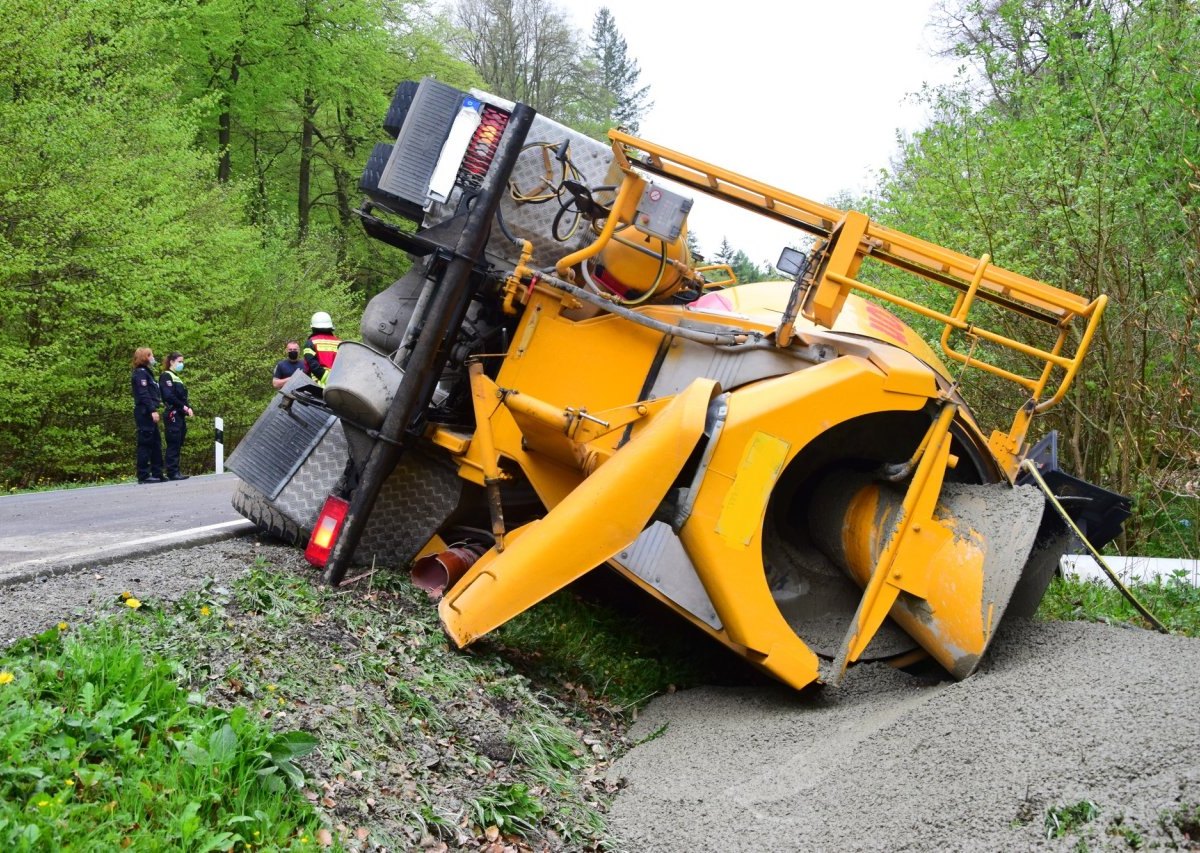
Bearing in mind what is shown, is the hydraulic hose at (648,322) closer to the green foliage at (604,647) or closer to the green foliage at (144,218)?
the green foliage at (604,647)

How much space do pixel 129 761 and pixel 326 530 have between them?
2.59 m

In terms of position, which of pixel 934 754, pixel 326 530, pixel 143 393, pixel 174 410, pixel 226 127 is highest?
pixel 934 754

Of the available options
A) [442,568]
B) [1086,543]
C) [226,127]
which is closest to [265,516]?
[442,568]

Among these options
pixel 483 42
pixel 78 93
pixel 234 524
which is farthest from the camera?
pixel 483 42

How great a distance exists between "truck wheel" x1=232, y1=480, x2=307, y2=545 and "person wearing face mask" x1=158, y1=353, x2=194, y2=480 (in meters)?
7.86

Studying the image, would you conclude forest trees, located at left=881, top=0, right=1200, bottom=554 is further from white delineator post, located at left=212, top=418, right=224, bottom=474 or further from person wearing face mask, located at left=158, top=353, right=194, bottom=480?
white delineator post, located at left=212, top=418, right=224, bottom=474

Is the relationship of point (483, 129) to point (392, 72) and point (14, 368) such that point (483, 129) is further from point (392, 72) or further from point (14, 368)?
point (392, 72)

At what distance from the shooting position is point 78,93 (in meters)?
14.0

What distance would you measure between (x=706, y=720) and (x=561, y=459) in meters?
1.43

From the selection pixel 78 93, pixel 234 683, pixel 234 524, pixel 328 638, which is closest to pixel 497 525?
pixel 328 638

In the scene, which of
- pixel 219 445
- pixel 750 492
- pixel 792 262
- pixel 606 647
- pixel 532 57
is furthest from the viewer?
pixel 532 57

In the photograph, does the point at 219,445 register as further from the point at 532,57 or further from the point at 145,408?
the point at 532,57

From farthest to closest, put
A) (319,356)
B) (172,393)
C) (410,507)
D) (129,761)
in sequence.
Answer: (172,393), (319,356), (410,507), (129,761)

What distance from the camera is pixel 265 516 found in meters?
5.94
